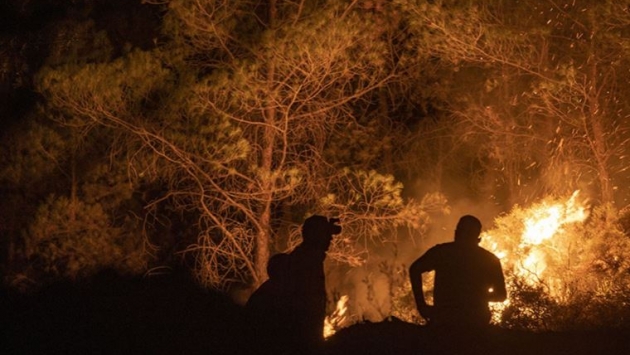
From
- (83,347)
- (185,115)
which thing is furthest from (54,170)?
(83,347)

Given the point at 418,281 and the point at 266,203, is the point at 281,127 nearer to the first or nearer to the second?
the point at 266,203

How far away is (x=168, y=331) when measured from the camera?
30.5 feet

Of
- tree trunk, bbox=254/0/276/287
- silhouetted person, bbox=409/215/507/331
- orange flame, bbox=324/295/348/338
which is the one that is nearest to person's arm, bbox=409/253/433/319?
silhouetted person, bbox=409/215/507/331

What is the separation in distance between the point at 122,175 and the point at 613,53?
7756 mm

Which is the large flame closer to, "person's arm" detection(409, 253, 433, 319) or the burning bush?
the burning bush

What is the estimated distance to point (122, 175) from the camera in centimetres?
1416

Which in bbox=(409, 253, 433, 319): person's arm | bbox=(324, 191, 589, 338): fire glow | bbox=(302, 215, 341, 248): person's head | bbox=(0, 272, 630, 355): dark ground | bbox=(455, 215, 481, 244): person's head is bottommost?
bbox=(0, 272, 630, 355): dark ground

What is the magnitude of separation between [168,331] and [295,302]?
336 cm

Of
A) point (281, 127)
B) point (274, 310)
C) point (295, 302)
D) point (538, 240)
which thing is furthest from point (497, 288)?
point (281, 127)

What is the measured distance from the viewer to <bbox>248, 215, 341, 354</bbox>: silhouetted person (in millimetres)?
6340

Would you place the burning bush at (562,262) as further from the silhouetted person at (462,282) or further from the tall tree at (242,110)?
the silhouetted person at (462,282)

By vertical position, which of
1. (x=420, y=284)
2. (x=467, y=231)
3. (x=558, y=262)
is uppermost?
(x=558, y=262)

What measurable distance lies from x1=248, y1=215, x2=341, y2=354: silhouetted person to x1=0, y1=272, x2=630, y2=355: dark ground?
0.22m

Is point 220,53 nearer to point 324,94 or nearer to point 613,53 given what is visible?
point 324,94
